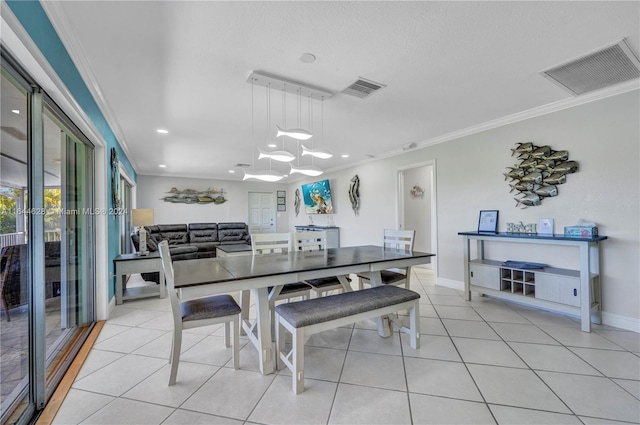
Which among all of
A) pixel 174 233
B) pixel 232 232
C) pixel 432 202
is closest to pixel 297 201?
pixel 232 232

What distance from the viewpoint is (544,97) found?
9.68 feet

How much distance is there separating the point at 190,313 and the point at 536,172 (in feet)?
12.8

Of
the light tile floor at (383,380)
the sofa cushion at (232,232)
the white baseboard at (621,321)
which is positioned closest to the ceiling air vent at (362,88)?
the light tile floor at (383,380)

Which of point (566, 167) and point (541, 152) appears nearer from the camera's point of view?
point (566, 167)

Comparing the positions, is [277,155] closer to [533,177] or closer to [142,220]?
[142,220]

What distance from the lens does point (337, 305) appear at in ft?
6.73

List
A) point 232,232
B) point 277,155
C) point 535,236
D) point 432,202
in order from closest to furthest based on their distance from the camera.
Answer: point 277,155
point 535,236
point 432,202
point 232,232

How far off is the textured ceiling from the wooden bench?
6.19ft

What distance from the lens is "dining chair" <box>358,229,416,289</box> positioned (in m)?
3.00

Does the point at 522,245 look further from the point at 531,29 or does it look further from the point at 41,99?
the point at 41,99

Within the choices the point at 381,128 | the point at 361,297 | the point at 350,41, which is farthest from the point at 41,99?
the point at 381,128

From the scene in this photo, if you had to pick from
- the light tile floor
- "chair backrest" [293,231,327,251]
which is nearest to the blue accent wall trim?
the light tile floor

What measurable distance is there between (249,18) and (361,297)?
Result: 2093mm

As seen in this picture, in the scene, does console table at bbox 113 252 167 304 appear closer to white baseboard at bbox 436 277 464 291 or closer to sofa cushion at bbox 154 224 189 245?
sofa cushion at bbox 154 224 189 245
